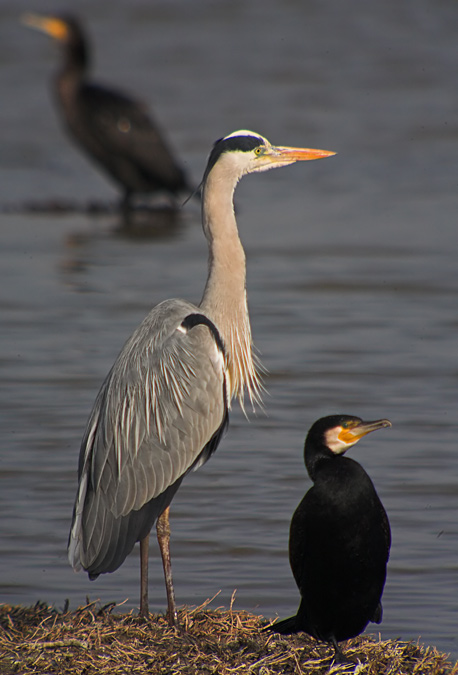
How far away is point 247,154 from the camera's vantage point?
6.10 meters

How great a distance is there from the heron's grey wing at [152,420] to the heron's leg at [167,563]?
2.2 inches

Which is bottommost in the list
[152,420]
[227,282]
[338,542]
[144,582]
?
[144,582]

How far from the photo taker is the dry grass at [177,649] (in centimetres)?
453

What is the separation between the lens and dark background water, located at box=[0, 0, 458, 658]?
5938mm

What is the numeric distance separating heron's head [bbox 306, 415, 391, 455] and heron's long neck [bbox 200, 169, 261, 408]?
1009 mm

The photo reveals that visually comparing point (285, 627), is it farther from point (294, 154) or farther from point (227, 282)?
point (294, 154)

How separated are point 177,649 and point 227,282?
1809mm

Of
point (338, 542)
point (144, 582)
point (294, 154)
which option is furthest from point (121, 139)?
point (338, 542)

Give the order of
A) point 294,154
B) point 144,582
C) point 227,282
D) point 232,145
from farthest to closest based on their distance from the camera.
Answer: point 294,154 < point 232,145 < point 227,282 < point 144,582

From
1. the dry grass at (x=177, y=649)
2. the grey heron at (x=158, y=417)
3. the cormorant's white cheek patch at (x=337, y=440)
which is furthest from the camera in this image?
the grey heron at (x=158, y=417)

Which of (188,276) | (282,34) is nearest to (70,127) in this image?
(188,276)

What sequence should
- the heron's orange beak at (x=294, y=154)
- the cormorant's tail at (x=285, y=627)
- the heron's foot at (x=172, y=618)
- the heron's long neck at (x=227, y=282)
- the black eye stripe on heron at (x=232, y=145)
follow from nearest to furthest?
the cormorant's tail at (x=285, y=627) → the heron's foot at (x=172, y=618) → the heron's long neck at (x=227, y=282) → the black eye stripe on heron at (x=232, y=145) → the heron's orange beak at (x=294, y=154)

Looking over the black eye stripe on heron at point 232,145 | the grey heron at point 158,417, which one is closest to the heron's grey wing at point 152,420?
the grey heron at point 158,417

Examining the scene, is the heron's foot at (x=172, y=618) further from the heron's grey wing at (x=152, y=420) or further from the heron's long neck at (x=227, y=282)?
the heron's long neck at (x=227, y=282)
